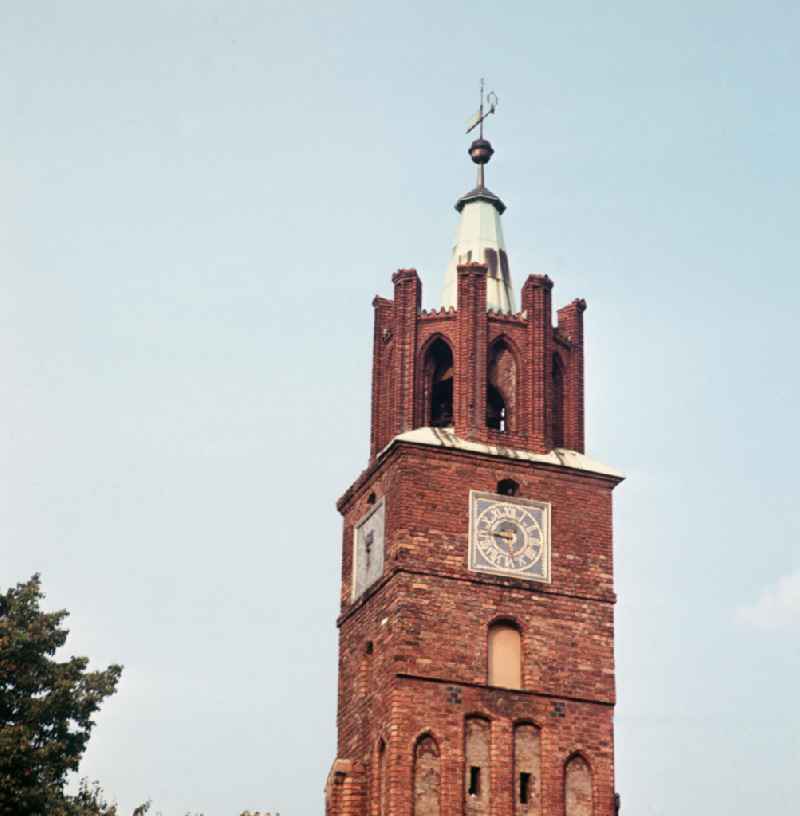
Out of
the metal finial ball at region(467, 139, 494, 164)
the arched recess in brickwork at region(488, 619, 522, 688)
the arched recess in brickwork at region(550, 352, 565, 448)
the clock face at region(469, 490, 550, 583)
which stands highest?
the metal finial ball at region(467, 139, 494, 164)

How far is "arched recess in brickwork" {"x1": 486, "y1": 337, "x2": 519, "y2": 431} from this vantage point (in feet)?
180

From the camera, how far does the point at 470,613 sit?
51.1m

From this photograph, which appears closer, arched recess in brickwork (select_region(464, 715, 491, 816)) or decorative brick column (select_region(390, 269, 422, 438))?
arched recess in brickwork (select_region(464, 715, 491, 816))

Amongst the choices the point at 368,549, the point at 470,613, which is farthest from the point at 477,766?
the point at 368,549

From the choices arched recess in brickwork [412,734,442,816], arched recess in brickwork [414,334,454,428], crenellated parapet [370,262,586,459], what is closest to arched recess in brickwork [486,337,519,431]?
crenellated parapet [370,262,586,459]

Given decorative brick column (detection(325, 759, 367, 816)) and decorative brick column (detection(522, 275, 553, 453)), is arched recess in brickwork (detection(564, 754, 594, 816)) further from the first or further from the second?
decorative brick column (detection(522, 275, 553, 453))

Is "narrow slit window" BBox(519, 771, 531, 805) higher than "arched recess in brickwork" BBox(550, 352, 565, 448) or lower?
lower

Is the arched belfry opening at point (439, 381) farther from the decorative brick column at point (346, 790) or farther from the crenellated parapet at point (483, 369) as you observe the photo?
the decorative brick column at point (346, 790)

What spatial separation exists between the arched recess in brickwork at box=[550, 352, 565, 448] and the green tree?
41.3 ft

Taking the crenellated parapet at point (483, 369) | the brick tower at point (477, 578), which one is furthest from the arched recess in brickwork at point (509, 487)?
the crenellated parapet at point (483, 369)

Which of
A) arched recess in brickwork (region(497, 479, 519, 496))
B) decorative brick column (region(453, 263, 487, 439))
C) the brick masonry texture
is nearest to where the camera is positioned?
the brick masonry texture

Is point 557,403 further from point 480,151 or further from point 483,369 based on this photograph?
point 480,151

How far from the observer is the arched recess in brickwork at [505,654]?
51.0 meters

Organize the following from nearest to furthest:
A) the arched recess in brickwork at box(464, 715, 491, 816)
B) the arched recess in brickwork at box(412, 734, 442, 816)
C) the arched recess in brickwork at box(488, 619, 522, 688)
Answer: the arched recess in brickwork at box(412, 734, 442, 816) → the arched recess in brickwork at box(464, 715, 491, 816) → the arched recess in brickwork at box(488, 619, 522, 688)
